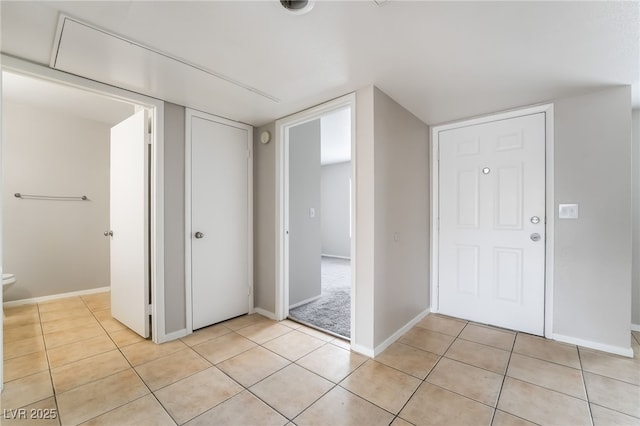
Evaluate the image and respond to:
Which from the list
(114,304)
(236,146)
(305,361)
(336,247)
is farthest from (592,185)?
(336,247)

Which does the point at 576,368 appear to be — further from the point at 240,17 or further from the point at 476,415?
the point at 240,17

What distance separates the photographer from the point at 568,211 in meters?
2.45

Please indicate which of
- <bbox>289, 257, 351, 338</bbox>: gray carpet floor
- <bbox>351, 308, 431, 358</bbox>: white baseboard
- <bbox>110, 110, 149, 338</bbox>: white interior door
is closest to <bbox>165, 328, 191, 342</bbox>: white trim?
<bbox>110, 110, 149, 338</bbox>: white interior door

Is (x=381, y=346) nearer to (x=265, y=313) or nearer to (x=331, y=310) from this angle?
(x=331, y=310)

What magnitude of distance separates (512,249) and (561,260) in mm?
380

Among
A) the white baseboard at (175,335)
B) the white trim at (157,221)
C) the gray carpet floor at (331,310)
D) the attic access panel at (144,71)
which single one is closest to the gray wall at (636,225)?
the gray carpet floor at (331,310)

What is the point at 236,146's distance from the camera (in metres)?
3.09

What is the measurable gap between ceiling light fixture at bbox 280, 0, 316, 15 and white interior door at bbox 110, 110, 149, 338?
1.85 m

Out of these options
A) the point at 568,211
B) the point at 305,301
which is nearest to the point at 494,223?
the point at 568,211

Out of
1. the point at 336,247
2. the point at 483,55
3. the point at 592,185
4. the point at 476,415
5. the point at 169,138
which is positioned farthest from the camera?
the point at 336,247

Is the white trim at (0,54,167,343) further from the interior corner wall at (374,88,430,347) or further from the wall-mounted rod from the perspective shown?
the wall-mounted rod

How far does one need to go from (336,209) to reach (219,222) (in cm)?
452

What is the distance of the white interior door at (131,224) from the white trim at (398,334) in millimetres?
2092

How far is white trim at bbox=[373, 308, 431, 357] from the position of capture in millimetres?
2291
